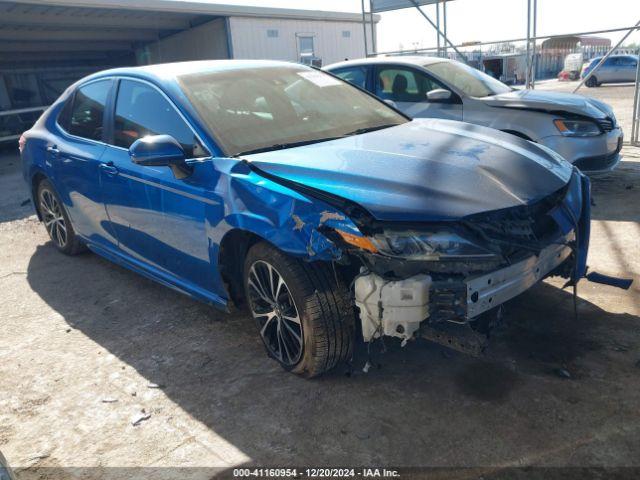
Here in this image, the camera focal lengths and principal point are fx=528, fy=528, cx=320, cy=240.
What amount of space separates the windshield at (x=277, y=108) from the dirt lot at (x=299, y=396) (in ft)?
4.32

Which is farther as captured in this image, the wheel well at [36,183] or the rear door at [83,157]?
the wheel well at [36,183]

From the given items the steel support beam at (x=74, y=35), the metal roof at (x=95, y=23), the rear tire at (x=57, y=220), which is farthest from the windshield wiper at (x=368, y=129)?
the steel support beam at (x=74, y=35)

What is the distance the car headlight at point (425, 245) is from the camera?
7.76 feet

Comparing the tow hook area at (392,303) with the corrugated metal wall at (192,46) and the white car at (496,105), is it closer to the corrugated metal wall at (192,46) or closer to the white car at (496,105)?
the white car at (496,105)

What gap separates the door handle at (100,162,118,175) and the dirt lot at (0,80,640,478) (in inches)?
41.0

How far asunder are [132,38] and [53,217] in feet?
50.0

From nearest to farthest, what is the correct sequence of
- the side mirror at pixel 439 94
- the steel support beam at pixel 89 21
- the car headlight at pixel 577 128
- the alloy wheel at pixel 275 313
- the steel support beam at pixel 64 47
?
the alloy wheel at pixel 275 313 → the car headlight at pixel 577 128 → the side mirror at pixel 439 94 → the steel support beam at pixel 89 21 → the steel support beam at pixel 64 47

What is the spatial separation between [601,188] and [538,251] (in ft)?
15.1

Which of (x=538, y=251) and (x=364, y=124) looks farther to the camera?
(x=364, y=124)

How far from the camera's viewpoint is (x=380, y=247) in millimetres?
2365

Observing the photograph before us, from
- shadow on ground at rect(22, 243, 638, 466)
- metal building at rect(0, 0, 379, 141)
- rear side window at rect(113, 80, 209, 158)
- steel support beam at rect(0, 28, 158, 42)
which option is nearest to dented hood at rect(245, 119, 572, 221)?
rear side window at rect(113, 80, 209, 158)

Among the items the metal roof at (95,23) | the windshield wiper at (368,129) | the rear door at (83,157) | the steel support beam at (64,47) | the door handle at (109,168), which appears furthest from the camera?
the steel support beam at (64,47)

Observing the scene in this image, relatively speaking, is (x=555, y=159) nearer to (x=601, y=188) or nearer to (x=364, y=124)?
(x=364, y=124)

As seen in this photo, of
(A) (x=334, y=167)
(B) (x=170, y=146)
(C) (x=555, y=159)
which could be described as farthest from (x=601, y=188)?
(B) (x=170, y=146)
